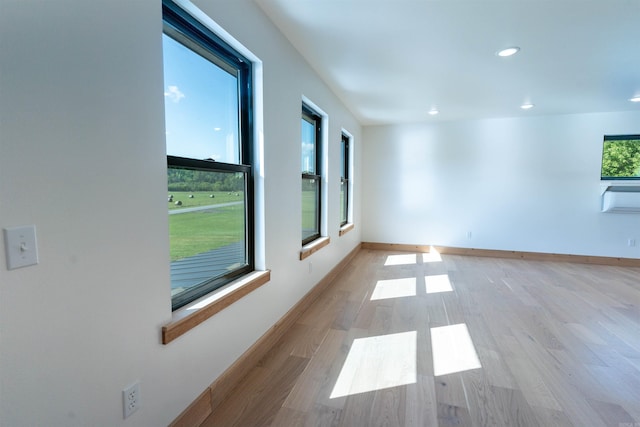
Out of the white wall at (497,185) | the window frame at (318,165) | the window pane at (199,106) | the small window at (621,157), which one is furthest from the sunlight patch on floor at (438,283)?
the small window at (621,157)

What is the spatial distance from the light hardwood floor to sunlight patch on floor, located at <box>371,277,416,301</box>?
2 cm

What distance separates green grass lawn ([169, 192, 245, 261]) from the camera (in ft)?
5.09

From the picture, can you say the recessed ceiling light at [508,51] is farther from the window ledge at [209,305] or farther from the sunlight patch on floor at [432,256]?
the sunlight patch on floor at [432,256]

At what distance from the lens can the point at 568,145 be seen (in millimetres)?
4891

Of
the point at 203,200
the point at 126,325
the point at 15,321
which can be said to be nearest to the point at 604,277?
the point at 203,200

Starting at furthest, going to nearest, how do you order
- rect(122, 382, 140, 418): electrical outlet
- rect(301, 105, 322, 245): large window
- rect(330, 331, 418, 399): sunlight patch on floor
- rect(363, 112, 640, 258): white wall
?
rect(363, 112, 640, 258): white wall
rect(301, 105, 322, 245): large window
rect(330, 331, 418, 399): sunlight patch on floor
rect(122, 382, 140, 418): electrical outlet

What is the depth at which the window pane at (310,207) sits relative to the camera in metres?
3.30

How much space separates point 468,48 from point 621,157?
13.5ft

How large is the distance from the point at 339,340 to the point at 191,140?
70.4 inches

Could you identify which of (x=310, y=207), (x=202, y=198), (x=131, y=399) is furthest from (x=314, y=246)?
(x=131, y=399)

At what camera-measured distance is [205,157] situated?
5.65ft

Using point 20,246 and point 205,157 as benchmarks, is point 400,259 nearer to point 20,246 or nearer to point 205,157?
point 205,157

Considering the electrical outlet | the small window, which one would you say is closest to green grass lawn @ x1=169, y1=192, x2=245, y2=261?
the electrical outlet

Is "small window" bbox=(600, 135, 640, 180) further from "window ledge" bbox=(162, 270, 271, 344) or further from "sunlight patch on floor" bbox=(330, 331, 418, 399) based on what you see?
"window ledge" bbox=(162, 270, 271, 344)
